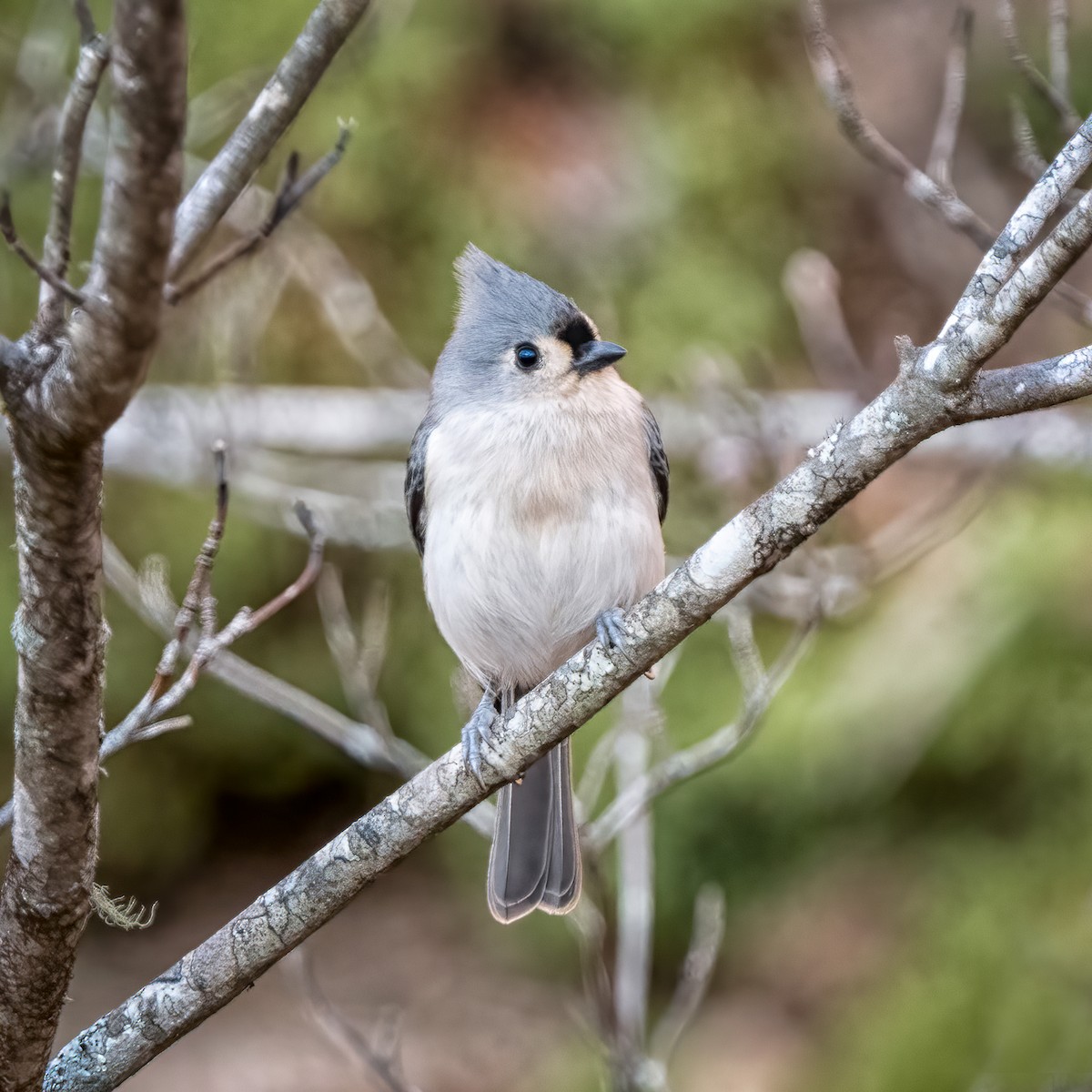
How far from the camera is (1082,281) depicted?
16.5ft

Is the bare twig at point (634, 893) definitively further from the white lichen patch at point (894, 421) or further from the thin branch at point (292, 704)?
the white lichen patch at point (894, 421)

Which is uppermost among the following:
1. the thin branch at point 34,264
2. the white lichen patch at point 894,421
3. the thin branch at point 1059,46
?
the thin branch at point 1059,46

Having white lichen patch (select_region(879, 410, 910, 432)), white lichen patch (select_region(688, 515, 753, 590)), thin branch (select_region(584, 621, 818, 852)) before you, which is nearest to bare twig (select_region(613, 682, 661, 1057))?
thin branch (select_region(584, 621, 818, 852))

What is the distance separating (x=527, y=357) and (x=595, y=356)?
6.4 inches

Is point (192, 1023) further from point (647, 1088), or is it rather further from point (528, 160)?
point (528, 160)

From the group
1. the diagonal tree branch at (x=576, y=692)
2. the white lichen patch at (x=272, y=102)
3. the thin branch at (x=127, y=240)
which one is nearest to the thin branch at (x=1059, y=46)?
the diagonal tree branch at (x=576, y=692)

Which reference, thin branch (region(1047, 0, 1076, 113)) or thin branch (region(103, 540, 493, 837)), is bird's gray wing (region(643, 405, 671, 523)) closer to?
thin branch (region(103, 540, 493, 837))

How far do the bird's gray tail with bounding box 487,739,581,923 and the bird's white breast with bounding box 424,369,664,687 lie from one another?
336mm

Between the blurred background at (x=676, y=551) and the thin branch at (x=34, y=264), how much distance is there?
1830mm

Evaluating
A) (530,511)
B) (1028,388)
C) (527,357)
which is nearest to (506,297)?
(527,357)

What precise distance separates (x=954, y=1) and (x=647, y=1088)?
4.66m

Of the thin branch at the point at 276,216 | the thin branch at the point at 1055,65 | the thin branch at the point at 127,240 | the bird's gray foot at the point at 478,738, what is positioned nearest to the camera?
the thin branch at the point at 127,240

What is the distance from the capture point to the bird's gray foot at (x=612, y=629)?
2061mm

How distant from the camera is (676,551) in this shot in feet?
15.1
